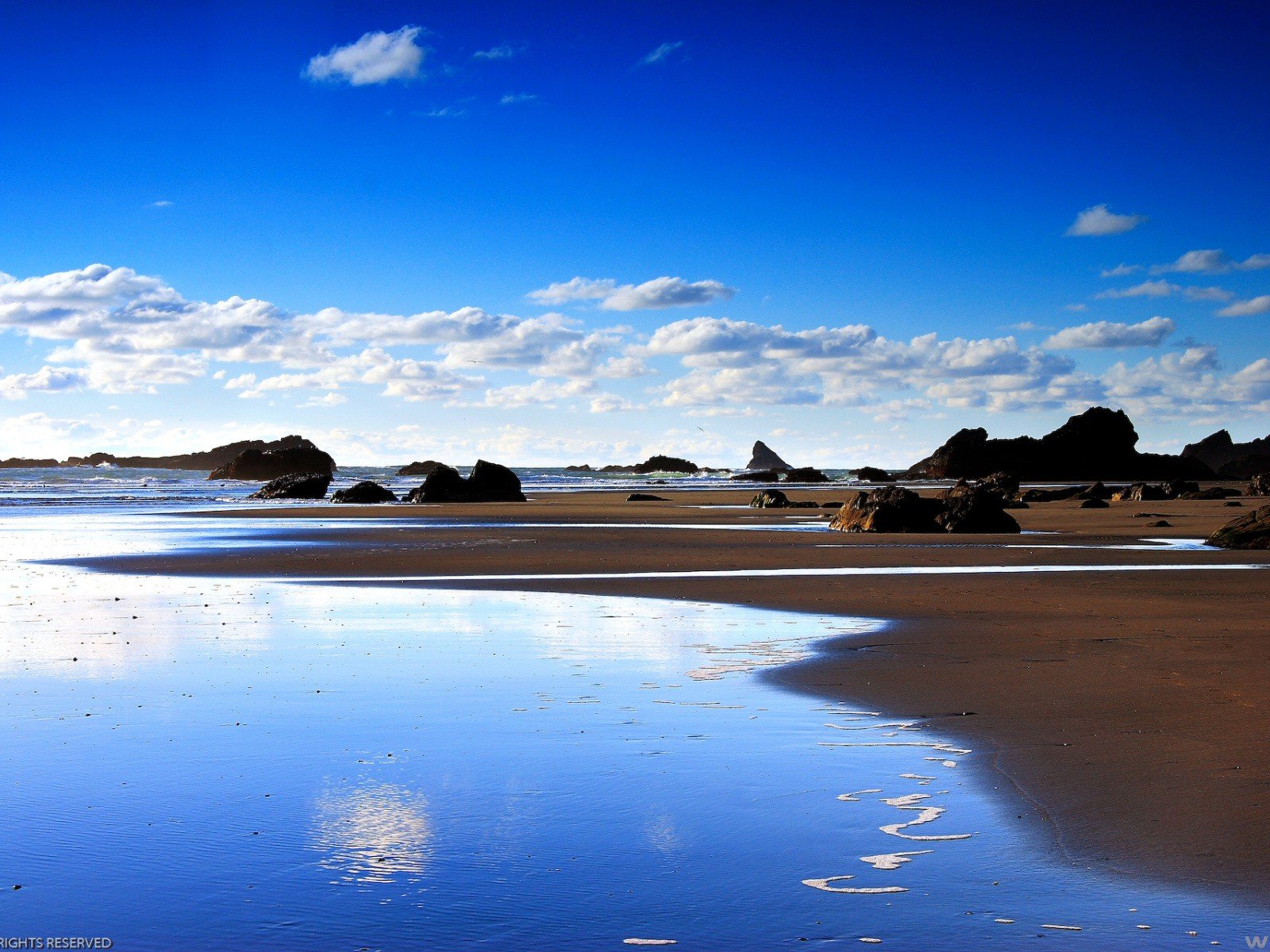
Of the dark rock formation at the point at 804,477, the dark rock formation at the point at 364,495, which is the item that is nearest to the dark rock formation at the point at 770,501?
the dark rock formation at the point at 364,495

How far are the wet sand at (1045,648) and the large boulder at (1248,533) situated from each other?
1.50m

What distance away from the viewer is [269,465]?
10638 cm

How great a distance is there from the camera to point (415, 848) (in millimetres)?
5105

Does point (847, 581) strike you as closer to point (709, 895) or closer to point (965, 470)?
point (709, 895)

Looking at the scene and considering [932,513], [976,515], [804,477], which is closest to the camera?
[976,515]

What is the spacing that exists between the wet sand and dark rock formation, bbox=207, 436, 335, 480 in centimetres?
7911

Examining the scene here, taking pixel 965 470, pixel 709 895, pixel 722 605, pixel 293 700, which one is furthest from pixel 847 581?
pixel 965 470

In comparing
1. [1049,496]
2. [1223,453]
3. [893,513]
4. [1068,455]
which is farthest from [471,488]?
[1223,453]

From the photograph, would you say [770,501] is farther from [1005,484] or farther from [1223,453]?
[1223,453]

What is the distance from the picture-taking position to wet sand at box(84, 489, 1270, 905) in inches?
222

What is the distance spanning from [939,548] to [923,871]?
19656mm

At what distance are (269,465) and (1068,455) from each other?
84.9 meters

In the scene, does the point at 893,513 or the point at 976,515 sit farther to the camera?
the point at 893,513

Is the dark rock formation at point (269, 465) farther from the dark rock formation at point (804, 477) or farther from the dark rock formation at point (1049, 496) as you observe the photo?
the dark rock formation at point (1049, 496)
